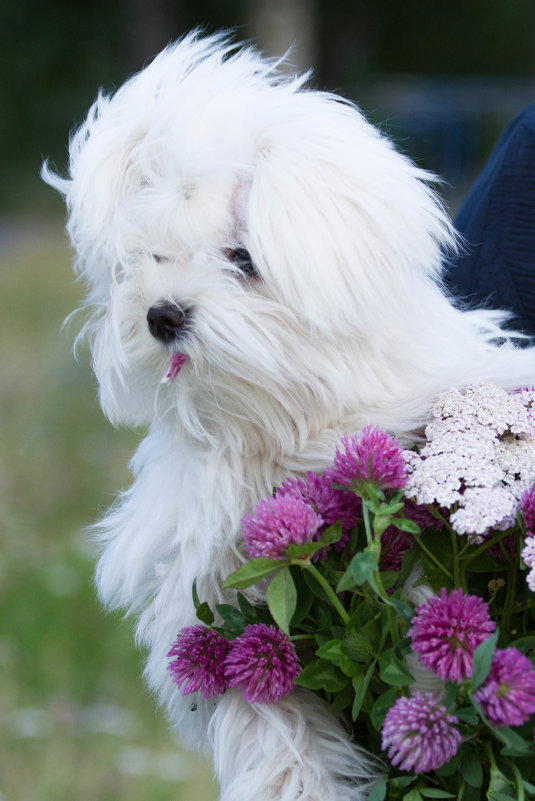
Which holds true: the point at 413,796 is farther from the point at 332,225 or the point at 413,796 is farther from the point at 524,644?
the point at 332,225

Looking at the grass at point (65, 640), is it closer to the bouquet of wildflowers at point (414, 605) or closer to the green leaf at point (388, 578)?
the bouquet of wildflowers at point (414, 605)

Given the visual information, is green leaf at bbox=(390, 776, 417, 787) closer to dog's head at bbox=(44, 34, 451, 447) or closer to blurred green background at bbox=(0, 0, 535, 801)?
dog's head at bbox=(44, 34, 451, 447)

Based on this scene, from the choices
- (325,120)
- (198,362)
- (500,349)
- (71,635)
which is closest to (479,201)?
(500,349)

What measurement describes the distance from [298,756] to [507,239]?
3.53 ft

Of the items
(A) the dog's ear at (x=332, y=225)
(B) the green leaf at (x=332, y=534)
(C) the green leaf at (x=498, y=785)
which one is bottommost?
(C) the green leaf at (x=498, y=785)

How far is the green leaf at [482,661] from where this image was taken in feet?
3.30

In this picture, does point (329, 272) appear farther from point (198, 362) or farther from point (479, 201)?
point (479, 201)

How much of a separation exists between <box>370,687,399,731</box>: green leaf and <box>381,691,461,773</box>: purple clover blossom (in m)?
0.06

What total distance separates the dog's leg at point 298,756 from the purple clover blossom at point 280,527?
329 mm

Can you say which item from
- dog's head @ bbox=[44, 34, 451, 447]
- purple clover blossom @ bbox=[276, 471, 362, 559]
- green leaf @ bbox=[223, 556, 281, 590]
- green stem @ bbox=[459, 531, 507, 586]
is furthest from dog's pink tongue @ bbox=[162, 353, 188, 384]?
green stem @ bbox=[459, 531, 507, 586]

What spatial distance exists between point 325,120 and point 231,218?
191 millimetres

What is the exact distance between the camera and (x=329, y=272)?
4.35 ft

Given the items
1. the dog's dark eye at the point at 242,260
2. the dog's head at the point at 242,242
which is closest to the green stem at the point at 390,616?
the dog's head at the point at 242,242

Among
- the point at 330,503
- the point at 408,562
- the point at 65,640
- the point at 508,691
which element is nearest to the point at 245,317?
the point at 330,503
